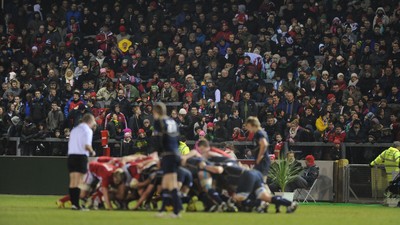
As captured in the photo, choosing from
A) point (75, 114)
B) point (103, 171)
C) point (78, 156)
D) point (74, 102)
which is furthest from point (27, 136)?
point (78, 156)

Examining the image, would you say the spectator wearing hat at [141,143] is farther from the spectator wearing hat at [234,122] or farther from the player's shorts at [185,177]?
the player's shorts at [185,177]

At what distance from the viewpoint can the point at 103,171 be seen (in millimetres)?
21422

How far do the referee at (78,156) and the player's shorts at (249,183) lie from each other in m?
3.18

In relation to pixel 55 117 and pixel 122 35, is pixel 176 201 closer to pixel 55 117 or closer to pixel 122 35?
pixel 55 117

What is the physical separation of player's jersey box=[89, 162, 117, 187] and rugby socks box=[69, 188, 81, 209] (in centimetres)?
70

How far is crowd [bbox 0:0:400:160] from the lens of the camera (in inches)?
1214

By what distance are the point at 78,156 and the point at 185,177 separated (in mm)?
2323

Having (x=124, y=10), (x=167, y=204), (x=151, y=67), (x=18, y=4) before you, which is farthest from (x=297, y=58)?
(x=167, y=204)

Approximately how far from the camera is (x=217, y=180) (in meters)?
21.2

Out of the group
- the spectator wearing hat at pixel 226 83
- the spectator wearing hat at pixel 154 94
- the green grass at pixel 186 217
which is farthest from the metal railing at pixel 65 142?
the green grass at pixel 186 217

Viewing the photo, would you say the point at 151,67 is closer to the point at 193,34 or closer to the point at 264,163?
the point at 193,34

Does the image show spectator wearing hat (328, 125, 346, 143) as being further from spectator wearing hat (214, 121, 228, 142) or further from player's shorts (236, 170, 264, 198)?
player's shorts (236, 170, 264, 198)

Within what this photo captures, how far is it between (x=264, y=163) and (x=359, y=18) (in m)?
15.8

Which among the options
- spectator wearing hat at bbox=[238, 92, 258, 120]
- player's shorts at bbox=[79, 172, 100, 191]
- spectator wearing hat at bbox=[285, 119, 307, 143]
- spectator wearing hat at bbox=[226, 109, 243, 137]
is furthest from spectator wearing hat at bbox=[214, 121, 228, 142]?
player's shorts at bbox=[79, 172, 100, 191]
